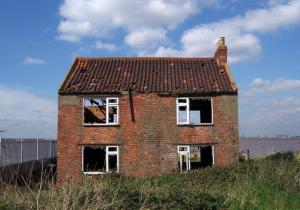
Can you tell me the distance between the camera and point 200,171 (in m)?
25.2

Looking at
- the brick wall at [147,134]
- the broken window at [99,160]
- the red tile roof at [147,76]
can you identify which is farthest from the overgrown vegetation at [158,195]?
the red tile roof at [147,76]

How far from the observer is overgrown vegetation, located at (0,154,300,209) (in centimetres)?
1064

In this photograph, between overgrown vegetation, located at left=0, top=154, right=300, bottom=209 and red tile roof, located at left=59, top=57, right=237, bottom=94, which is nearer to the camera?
overgrown vegetation, located at left=0, top=154, right=300, bottom=209

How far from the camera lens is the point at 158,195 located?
13.6 metres

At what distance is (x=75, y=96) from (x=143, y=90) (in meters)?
4.16

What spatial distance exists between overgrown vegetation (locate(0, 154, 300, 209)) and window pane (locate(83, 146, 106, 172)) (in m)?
8.35

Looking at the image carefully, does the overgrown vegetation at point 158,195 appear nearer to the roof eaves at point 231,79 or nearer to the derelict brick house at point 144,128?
the derelict brick house at point 144,128

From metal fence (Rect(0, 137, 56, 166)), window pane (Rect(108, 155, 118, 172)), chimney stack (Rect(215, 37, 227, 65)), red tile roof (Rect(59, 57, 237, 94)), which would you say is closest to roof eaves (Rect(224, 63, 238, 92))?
red tile roof (Rect(59, 57, 237, 94))

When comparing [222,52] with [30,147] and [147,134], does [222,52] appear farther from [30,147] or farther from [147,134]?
[30,147]

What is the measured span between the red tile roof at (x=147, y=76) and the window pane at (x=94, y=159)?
3.98m

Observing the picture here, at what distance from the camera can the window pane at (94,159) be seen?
2884cm

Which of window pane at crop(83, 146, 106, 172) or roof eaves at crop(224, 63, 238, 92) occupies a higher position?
roof eaves at crop(224, 63, 238, 92)

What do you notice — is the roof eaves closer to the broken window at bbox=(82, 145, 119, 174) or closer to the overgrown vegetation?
the overgrown vegetation

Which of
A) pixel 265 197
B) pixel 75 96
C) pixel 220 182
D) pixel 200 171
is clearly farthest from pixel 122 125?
pixel 265 197
